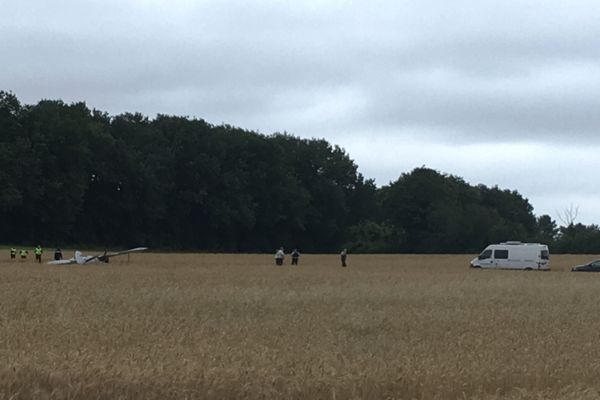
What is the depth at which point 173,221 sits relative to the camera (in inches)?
4409

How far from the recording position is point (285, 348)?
43.3 ft

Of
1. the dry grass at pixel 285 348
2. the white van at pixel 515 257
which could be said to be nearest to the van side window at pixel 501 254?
the white van at pixel 515 257

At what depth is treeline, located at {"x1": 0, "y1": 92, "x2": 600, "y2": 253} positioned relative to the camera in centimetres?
9675

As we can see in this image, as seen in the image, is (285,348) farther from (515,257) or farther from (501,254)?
(501,254)

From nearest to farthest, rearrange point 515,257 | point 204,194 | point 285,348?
point 285,348, point 515,257, point 204,194

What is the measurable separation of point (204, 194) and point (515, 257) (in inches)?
2183

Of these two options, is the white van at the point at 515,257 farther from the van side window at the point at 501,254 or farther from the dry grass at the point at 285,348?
the dry grass at the point at 285,348

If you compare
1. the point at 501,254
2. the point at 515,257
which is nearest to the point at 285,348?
the point at 515,257

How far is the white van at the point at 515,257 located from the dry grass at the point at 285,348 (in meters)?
38.4

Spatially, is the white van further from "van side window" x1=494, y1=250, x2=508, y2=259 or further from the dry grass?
the dry grass

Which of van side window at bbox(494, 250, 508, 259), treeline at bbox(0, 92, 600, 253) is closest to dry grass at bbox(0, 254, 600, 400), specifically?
van side window at bbox(494, 250, 508, 259)

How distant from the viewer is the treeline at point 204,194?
317 feet

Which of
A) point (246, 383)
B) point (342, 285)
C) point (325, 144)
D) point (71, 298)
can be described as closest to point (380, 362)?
point (246, 383)

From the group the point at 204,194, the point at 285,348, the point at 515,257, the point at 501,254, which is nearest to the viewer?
the point at 285,348
